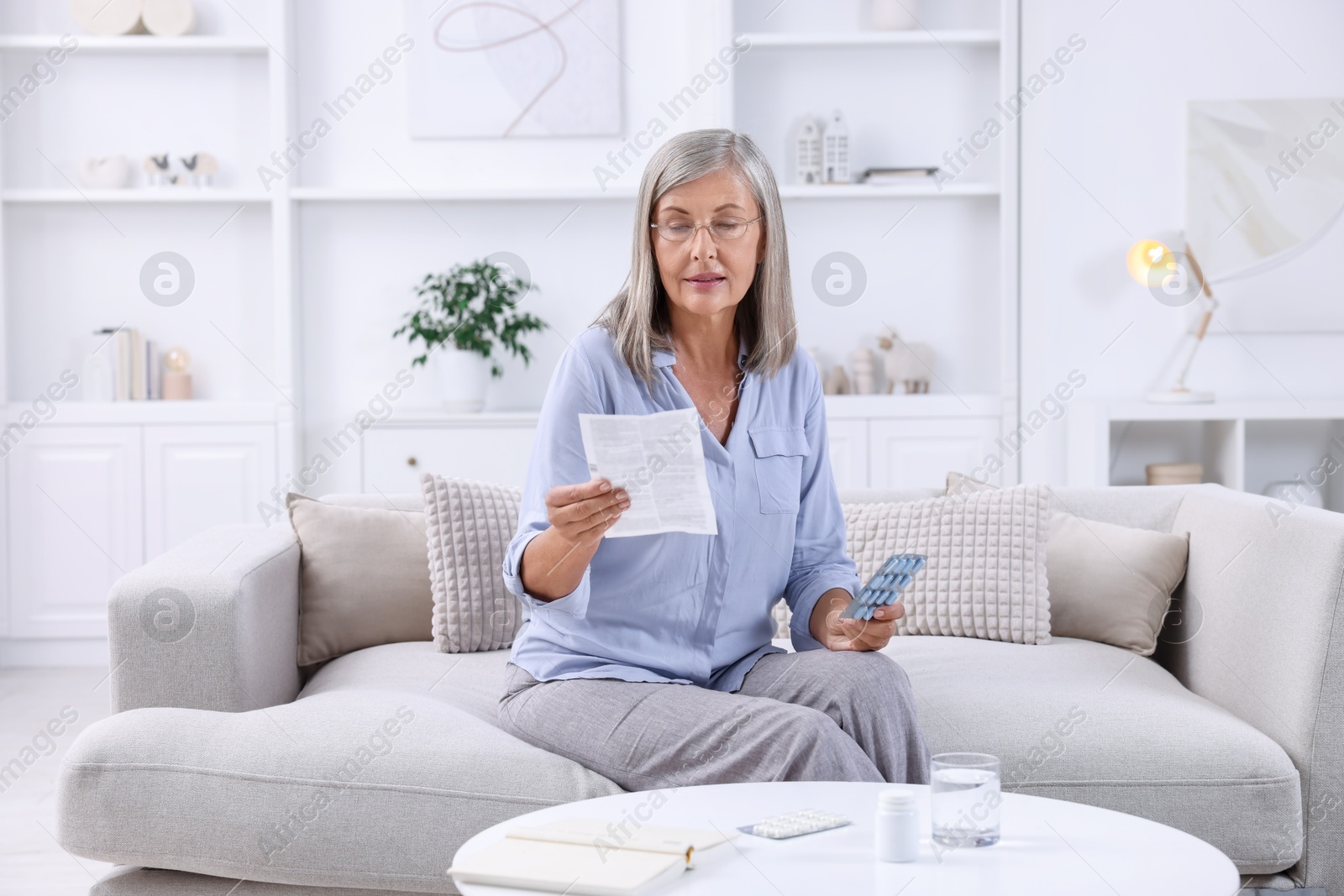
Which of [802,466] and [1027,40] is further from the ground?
[1027,40]

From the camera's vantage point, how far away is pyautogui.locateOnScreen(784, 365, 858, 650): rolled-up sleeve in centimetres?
172

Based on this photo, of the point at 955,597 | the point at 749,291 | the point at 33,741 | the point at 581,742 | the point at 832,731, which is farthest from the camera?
the point at 33,741

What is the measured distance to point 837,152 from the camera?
396 centimetres

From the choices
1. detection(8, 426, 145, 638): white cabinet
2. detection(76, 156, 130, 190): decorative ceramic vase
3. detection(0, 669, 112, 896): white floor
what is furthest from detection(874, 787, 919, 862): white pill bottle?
detection(76, 156, 130, 190): decorative ceramic vase

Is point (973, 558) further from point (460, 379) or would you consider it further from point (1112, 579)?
point (460, 379)

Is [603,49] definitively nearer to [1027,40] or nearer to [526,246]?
[526,246]

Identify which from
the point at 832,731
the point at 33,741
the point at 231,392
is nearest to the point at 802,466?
the point at 832,731

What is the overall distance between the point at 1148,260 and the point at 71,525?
3.47 m

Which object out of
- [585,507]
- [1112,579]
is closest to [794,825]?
[585,507]

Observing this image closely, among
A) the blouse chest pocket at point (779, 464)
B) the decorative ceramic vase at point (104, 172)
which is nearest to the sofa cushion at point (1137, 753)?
the blouse chest pocket at point (779, 464)

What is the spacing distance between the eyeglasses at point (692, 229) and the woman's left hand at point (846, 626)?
1.70 feet

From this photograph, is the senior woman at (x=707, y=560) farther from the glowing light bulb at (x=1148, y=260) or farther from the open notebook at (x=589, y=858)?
the glowing light bulb at (x=1148, y=260)

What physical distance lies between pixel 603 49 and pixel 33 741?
8.77ft

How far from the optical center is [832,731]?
140 cm
